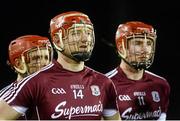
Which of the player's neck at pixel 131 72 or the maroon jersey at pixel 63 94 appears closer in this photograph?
the maroon jersey at pixel 63 94

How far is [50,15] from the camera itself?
19.6ft

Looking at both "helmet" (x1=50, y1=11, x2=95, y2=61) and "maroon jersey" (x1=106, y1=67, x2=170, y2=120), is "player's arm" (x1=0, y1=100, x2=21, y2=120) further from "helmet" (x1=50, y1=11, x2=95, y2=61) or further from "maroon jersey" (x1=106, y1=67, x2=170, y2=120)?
"maroon jersey" (x1=106, y1=67, x2=170, y2=120)

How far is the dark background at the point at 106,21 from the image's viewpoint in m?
5.88

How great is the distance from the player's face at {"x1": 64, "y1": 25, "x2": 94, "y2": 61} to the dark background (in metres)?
2.84

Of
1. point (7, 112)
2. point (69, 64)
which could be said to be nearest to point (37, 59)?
point (69, 64)

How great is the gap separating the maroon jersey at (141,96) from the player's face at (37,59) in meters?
0.47

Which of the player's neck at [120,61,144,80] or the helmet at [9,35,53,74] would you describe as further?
the player's neck at [120,61,144,80]

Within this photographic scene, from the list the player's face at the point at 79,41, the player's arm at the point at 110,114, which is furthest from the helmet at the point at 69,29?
the player's arm at the point at 110,114

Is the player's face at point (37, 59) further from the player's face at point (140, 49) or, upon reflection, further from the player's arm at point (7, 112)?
the player's arm at point (7, 112)

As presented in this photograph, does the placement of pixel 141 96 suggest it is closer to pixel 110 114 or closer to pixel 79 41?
pixel 110 114

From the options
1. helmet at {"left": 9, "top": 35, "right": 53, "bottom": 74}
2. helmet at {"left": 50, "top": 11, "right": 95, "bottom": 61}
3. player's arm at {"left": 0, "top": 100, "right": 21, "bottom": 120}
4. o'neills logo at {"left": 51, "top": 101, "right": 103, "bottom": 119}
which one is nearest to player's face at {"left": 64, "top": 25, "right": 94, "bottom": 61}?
helmet at {"left": 50, "top": 11, "right": 95, "bottom": 61}

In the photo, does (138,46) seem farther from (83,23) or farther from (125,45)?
(83,23)

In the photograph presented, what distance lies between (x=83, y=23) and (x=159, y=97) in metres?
0.92

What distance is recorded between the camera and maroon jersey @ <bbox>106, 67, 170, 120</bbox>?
3.52 metres
